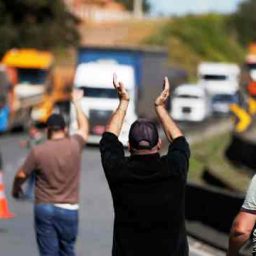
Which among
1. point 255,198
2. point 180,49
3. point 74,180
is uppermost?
point 255,198

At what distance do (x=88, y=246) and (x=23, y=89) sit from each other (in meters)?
30.4

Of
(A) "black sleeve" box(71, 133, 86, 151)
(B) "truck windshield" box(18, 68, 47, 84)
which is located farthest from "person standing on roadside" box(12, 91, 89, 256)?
(B) "truck windshield" box(18, 68, 47, 84)

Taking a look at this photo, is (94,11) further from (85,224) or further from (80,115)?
(80,115)

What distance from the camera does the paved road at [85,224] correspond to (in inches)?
547

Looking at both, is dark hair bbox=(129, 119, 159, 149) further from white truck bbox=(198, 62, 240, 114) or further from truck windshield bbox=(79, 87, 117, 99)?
white truck bbox=(198, 62, 240, 114)

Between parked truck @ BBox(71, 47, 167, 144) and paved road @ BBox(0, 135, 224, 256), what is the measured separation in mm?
8681

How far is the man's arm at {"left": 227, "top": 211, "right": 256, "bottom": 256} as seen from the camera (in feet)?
20.2

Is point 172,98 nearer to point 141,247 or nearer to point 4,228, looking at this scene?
point 4,228

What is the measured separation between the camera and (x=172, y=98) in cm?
4997

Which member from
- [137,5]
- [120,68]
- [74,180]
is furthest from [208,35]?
[74,180]

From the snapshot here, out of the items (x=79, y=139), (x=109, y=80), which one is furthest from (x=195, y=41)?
(x=79, y=139)

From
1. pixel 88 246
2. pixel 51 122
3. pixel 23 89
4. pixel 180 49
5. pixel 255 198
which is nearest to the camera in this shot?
pixel 255 198

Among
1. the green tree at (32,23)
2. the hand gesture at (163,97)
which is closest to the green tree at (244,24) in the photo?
the green tree at (32,23)

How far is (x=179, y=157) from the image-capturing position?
6.41 m
